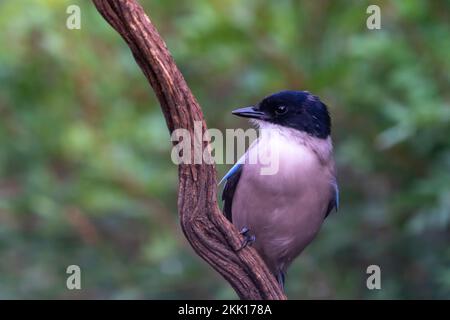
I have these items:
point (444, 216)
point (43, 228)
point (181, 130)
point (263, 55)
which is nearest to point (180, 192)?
point (181, 130)

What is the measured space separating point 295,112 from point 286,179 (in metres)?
0.39

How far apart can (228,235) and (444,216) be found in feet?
5.50

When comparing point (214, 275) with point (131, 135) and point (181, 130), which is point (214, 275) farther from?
point (181, 130)

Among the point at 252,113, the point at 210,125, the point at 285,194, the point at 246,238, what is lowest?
the point at 246,238

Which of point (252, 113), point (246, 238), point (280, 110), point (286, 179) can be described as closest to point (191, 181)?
Answer: point (246, 238)

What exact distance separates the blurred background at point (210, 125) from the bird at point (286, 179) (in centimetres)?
71

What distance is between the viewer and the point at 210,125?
19.7ft

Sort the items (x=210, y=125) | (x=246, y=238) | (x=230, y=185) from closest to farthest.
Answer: (x=246, y=238)
(x=230, y=185)
(x=210, y=125)

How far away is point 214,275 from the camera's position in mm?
5734

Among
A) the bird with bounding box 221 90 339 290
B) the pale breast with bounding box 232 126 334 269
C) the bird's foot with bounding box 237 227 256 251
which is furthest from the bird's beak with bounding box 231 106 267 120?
the bird's foot with bounding box 237 227 256 251

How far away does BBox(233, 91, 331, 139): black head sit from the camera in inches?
177

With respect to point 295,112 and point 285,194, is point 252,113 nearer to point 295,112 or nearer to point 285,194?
point 295,112

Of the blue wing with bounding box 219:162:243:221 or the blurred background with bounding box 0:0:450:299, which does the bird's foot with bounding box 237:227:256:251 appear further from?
the blurred background with bounding box 0:0:450:299

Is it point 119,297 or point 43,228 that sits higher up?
point 43,228
